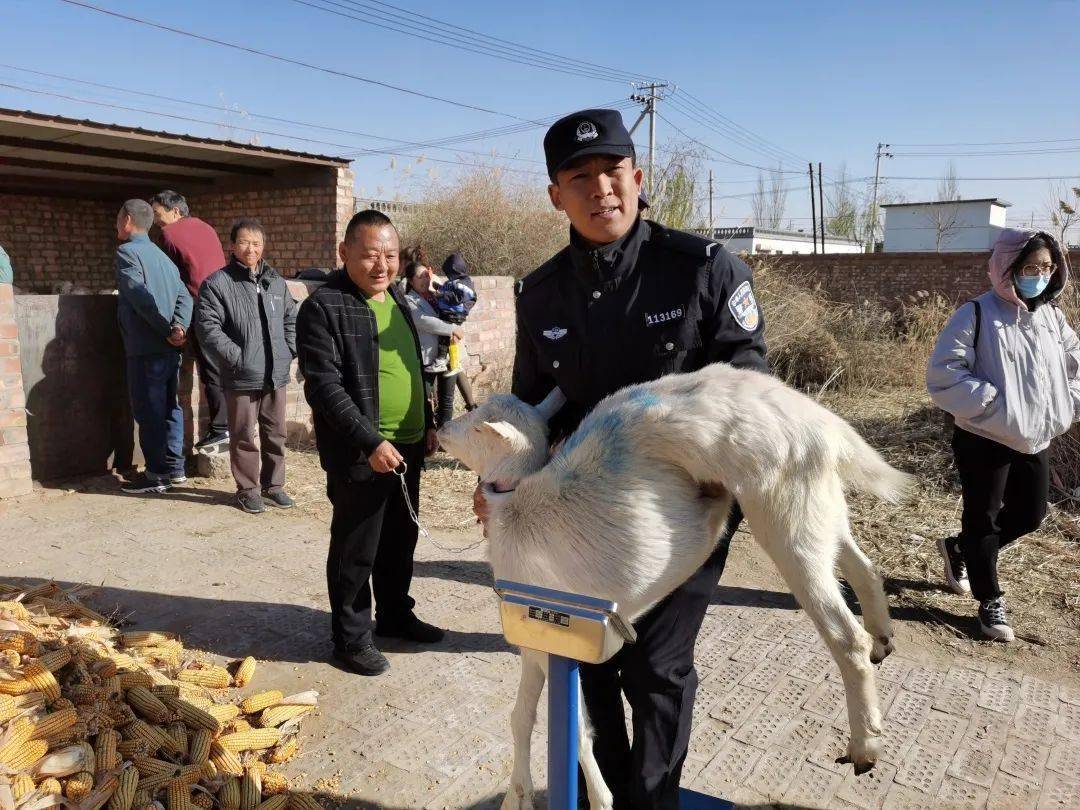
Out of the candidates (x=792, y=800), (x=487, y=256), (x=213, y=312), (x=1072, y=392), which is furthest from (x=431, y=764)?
(x=487, y=256)

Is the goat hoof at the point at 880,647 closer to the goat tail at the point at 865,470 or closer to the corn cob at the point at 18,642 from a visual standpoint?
the goat tail at the point at 865,470

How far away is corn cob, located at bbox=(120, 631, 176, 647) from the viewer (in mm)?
3719

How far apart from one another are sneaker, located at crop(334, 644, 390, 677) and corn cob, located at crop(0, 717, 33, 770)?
1.39m

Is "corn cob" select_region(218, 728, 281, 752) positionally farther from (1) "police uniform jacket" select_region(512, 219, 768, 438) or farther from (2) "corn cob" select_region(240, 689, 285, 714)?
(1) "police uniform jacket" select_region(512, 219, 768, 438)

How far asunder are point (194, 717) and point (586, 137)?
2.75 meters

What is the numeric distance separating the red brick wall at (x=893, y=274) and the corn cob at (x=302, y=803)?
12.5 metres

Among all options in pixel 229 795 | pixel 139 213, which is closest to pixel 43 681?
pixel 229 795

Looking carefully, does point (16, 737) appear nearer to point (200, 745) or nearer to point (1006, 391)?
point (200, 745)

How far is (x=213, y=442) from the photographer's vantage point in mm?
6895

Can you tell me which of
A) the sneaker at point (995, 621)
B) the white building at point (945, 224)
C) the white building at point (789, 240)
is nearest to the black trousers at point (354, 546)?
the sneaker at point (995, 621)

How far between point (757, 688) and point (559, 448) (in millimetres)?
2258

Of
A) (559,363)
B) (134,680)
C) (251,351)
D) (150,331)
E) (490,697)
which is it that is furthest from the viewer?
(150,331)

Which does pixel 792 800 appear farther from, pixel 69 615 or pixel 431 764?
pixel 69 615

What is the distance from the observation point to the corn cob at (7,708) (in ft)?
8.72
